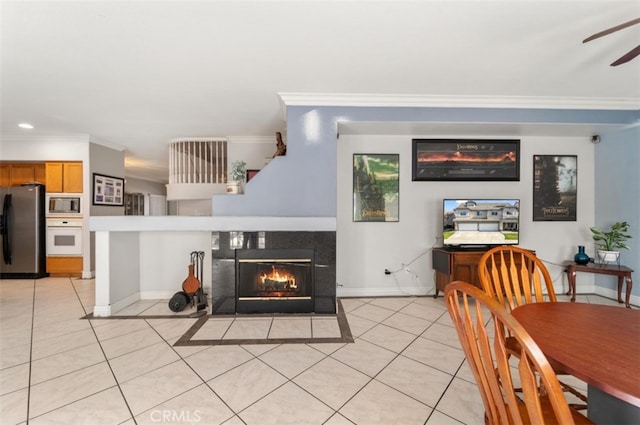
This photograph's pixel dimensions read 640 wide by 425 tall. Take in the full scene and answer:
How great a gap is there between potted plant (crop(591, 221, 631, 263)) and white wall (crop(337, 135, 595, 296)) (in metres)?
0.35

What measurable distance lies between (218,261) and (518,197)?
4.07 metres

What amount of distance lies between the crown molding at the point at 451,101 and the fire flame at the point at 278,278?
6.26 feet

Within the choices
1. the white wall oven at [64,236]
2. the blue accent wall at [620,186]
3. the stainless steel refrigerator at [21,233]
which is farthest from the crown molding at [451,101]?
the stainless steel refrigerator at [21,233]

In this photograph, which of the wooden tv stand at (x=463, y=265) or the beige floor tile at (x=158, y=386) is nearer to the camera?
the beige floor tile at (x=158, y=386)

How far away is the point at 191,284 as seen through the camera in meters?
3.09

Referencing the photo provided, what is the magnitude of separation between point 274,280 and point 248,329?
1.88 ft

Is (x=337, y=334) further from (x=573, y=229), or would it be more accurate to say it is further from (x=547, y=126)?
(x=573, y=229)

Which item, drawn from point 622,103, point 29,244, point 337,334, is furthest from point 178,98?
point 622,103

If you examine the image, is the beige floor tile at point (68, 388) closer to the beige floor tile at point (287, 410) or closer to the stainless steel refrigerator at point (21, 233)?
the beige floor tile at point (287, 410)

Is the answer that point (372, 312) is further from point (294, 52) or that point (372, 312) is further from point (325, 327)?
point (294, 52)

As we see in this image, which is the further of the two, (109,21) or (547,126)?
(547,126)

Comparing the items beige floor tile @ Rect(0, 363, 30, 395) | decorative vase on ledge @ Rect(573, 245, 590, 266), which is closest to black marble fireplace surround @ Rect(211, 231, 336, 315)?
beige floor tile @ Rect(0, 363, 30, 395)

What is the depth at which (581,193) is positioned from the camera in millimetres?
3627

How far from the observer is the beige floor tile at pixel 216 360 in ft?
6.12
